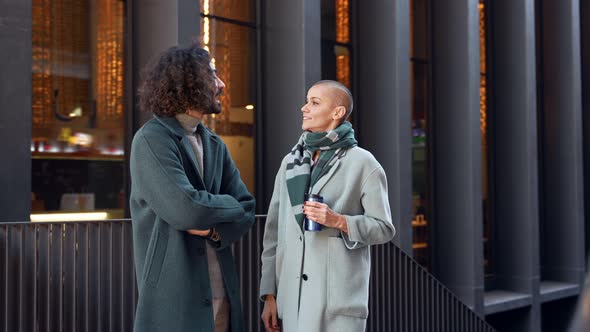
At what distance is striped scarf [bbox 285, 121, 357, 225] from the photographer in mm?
3732

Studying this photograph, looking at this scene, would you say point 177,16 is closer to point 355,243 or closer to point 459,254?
point 355,243

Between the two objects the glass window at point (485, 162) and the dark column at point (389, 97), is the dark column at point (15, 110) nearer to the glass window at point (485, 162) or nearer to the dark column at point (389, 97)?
the dark column at point (389, 97)

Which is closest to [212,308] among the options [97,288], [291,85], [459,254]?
[97,288]

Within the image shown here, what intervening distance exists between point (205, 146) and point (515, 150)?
36.4 ft

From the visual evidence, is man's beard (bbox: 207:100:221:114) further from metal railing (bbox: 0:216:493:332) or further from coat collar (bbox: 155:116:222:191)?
metal railing (bbox: 0:216:493:332)

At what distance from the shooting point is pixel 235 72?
9758mm

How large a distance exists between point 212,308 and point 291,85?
21.1 feet

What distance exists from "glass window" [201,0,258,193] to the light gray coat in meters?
5.75

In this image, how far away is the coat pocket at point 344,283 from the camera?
369cm

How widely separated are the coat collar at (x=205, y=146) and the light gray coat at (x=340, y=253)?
21.2 inches

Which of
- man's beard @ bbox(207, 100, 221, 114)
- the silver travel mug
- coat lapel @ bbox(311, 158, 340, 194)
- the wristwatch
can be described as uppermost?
man's beard @ bbox(207, 100, 221, 114)

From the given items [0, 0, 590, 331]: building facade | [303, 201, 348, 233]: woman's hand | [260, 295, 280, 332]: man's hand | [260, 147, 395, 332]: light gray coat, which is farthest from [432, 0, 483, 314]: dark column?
[303, 201, 348, 233]: woman's hand

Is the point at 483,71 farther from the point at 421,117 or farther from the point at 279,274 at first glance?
the point at 279,274

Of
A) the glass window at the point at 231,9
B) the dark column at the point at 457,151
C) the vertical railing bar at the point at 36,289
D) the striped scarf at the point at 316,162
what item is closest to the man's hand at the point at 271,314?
the striped scarf at the point at 316,162
